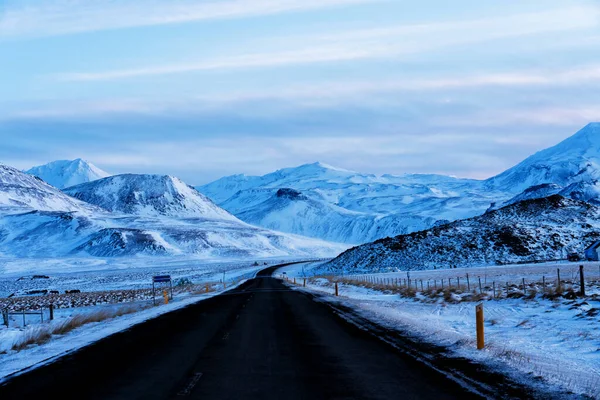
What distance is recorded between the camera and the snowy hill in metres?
93.8

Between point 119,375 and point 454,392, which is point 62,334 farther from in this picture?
point 454,392

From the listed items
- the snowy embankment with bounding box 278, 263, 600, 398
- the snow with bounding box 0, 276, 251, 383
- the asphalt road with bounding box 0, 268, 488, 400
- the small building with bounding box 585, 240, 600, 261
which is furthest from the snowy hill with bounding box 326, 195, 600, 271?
the asphalt road with bounding box 0, 268, 488, 400

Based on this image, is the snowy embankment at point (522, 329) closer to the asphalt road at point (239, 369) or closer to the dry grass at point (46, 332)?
the asphalt road at point (239, 369)

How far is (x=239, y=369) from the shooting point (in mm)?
12938

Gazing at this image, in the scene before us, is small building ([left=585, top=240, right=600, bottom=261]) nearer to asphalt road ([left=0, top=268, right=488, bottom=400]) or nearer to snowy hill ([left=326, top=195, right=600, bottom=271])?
snowy hill ([left=326, top=195, right=600, bottom=271])

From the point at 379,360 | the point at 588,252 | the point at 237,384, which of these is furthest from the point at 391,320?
the point at 588,252

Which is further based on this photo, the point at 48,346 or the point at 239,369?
the point at 48,346

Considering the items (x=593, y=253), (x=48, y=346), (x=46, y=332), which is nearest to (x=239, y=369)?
(x=48, y=346)

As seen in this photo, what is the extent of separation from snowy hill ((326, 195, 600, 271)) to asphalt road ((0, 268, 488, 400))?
248 ft

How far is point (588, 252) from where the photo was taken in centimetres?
8238

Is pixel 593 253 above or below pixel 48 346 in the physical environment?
below

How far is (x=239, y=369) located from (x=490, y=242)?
90.6 meters

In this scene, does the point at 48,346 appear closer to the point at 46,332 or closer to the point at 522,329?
the point at 46,332

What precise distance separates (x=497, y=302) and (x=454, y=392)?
17831 mm
